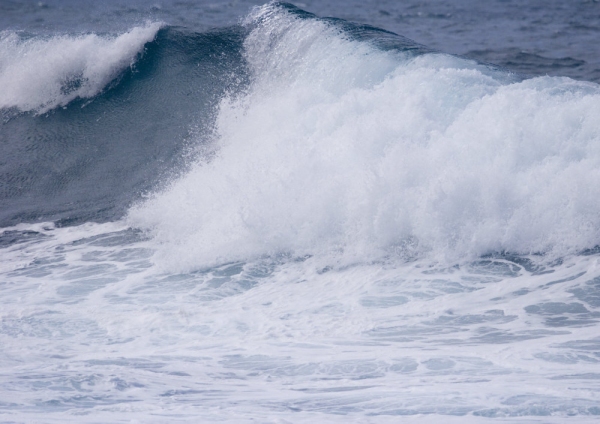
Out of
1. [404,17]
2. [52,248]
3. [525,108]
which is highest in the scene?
[404,17]

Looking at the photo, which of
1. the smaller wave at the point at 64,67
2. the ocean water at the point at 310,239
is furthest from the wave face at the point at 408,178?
the smaller wave at the point at 64,67

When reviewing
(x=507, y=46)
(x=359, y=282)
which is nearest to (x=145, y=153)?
(x=359, y=282)

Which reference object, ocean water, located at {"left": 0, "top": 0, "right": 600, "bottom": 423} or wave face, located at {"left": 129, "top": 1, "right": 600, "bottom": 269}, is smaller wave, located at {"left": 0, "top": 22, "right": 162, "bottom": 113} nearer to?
ocean water, located at {"left": 0, "top": 0, "right": 600, "bottom": 423}

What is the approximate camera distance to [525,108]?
7.56 metres

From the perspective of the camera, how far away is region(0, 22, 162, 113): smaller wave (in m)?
13.1

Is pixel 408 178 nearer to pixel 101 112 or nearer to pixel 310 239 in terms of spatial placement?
pixel 310 239

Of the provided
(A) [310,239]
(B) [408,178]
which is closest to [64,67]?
(A) [310,239]

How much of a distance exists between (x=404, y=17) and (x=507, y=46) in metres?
3.40

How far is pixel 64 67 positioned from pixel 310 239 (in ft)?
26.8

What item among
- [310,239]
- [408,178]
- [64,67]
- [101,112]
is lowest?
[310,239]

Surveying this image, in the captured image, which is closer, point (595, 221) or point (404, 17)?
point (595, 221)

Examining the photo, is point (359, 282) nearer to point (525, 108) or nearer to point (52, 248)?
point (525, 108)

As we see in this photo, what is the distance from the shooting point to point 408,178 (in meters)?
7.26

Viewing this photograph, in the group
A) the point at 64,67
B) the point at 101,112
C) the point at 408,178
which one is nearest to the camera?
the point at 408,178
